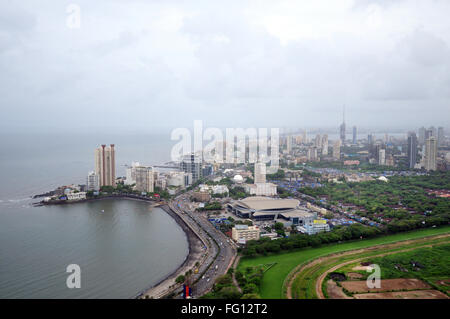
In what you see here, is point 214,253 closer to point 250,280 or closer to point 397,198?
point 250,280

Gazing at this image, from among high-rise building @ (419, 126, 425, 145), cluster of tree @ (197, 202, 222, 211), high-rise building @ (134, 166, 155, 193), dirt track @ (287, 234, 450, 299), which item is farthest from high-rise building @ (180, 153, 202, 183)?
high-rise building @ (419, 126, 425, 145)

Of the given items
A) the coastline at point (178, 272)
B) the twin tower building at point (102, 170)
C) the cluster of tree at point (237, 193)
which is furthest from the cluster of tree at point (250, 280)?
the twin tower building at point (102, 170)

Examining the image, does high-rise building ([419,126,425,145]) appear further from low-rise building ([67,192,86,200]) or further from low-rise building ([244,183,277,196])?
low-rise building ([67,192,86,200])

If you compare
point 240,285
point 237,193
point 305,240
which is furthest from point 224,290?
point 237,193
